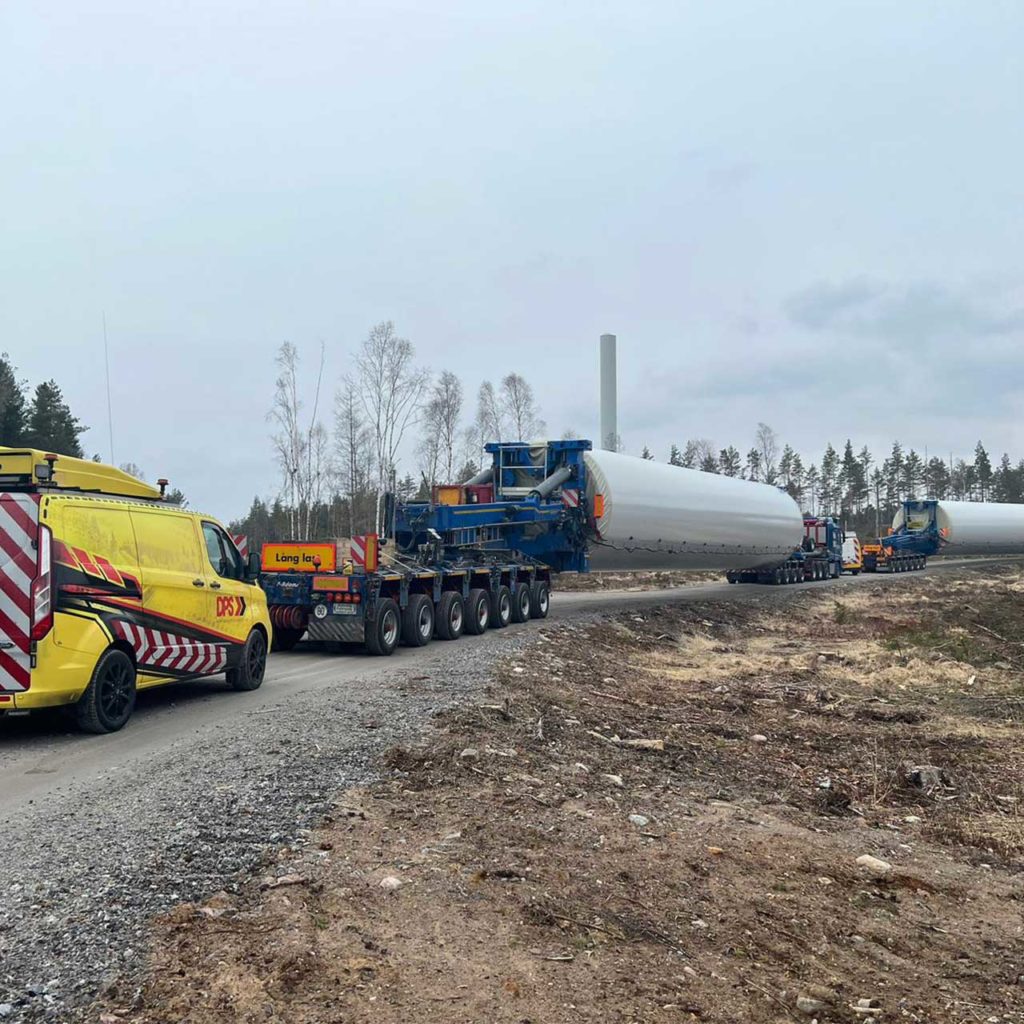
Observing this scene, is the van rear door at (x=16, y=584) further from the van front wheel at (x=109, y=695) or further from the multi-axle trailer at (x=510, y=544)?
the multi-axle trailer at (x=510, y=544)

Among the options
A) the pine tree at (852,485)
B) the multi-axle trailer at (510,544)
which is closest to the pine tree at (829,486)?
the pine tree at (852,485)

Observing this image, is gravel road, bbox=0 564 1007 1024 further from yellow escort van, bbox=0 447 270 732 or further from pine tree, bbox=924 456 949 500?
pine tree, bbox=924 456 949 500

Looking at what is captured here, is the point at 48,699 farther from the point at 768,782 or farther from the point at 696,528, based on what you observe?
the point at 696,528

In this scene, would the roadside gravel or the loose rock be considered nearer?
the roadside gravel

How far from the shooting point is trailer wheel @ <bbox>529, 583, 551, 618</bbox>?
65.8ft

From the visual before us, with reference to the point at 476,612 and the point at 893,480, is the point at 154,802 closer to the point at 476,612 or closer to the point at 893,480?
the point at 476,612

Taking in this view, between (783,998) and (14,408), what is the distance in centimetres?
4688

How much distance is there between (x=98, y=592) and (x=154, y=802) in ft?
10.2

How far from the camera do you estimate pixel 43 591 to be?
26.4ft

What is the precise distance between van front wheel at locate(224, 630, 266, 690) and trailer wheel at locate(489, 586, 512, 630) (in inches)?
277

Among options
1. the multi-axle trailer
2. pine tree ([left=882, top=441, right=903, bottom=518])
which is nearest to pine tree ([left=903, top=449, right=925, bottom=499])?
pine tree ([left=882, top=441, right=903, bottom=518])

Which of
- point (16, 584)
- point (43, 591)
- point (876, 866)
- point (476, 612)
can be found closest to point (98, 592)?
point (43, 591)

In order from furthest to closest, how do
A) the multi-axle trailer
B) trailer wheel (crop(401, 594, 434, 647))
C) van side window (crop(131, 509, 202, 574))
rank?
trailer wheel (crop(401, 594, 434, 647)) < the multi-axle trailer < van side window (crop(131, 509, 202, 574))

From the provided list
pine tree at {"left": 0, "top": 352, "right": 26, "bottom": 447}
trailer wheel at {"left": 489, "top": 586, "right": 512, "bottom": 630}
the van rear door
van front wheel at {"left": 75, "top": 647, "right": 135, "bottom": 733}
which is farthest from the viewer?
pine tree at {"left": 0, "top": 352, "right": 26, "bottom": 447}
